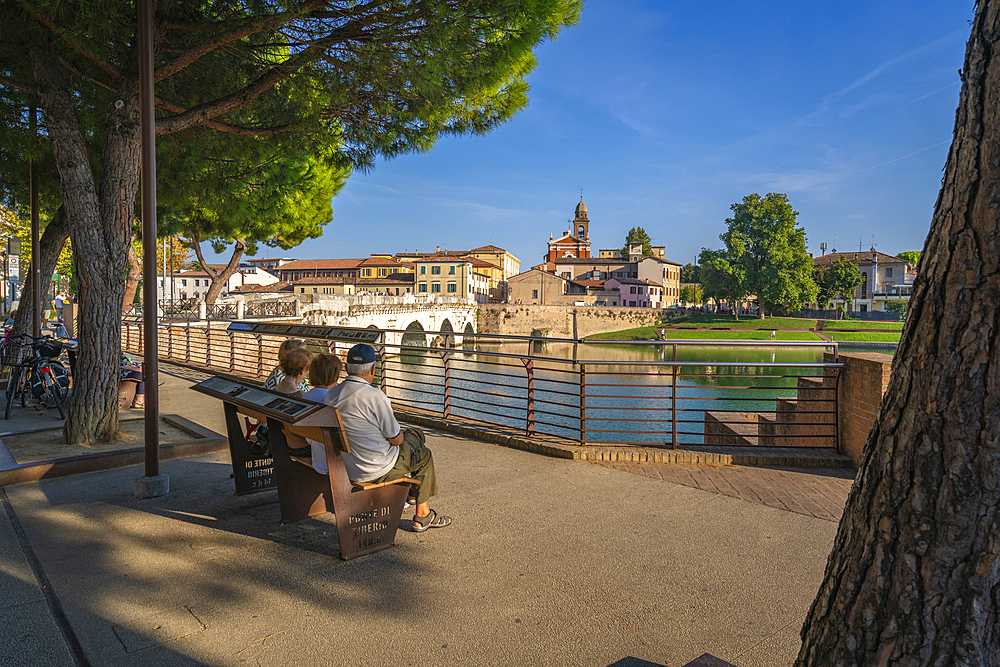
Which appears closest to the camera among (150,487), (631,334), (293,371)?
(293,371)

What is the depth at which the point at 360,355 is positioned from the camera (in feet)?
12.3

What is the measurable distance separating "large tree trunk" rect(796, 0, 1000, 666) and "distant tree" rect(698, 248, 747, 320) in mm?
67268

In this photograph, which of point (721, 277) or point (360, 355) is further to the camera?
point (721, 277)

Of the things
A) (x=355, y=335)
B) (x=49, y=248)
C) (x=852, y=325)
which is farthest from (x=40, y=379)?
(x=852, y=325)

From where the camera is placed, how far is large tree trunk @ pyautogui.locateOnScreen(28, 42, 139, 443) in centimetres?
594

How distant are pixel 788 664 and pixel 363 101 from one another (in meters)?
6.67

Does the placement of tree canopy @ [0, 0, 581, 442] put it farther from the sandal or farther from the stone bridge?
the stone bridge

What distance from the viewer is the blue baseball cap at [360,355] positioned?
147 inches

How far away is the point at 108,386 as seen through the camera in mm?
6164

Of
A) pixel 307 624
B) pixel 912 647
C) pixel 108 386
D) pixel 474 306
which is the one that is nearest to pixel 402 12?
pixel 108 386

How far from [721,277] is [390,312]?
1758 inches

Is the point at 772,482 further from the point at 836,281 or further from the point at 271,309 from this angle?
the point at 836,281

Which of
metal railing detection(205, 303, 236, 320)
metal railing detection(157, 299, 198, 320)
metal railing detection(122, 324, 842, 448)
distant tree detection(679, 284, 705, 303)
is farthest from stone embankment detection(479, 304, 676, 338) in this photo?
metal railing detection(122, 324, 842, 448)

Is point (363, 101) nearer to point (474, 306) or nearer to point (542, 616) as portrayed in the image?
point (542, 616)
